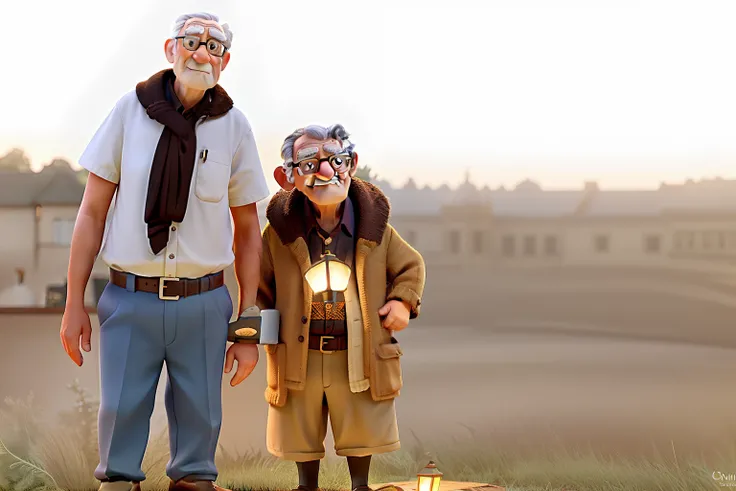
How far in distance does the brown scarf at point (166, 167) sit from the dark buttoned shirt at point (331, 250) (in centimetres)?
61

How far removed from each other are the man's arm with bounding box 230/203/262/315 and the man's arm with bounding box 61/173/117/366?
0.51 m

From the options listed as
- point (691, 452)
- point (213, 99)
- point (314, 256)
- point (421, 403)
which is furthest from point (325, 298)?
point (691, 452)

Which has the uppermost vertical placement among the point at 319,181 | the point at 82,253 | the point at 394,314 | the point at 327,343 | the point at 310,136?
the point at 310,136

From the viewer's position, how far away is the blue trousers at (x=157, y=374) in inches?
150

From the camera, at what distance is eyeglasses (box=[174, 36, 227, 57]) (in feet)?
12.6

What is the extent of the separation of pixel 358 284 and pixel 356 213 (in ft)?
0.98

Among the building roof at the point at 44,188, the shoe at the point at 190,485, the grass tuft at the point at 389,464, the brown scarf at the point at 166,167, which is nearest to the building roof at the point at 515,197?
the building roof at the point at 44,188

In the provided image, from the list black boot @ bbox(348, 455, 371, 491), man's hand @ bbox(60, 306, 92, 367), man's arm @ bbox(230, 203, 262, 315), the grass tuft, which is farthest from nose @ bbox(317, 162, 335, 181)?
the grass tuft

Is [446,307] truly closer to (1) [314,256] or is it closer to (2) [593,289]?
(2) [593,289]

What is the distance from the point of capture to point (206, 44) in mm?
3877

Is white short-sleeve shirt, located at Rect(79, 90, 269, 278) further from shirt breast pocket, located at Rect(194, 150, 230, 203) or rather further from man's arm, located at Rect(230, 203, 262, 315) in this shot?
man's arm, located at Rect(230, 203, 262, 315)

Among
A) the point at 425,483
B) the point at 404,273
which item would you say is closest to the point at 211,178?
the point at 404,273

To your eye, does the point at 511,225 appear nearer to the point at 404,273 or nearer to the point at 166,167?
the point at 404,273

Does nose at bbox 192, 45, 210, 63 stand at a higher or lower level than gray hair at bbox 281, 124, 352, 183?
higher
